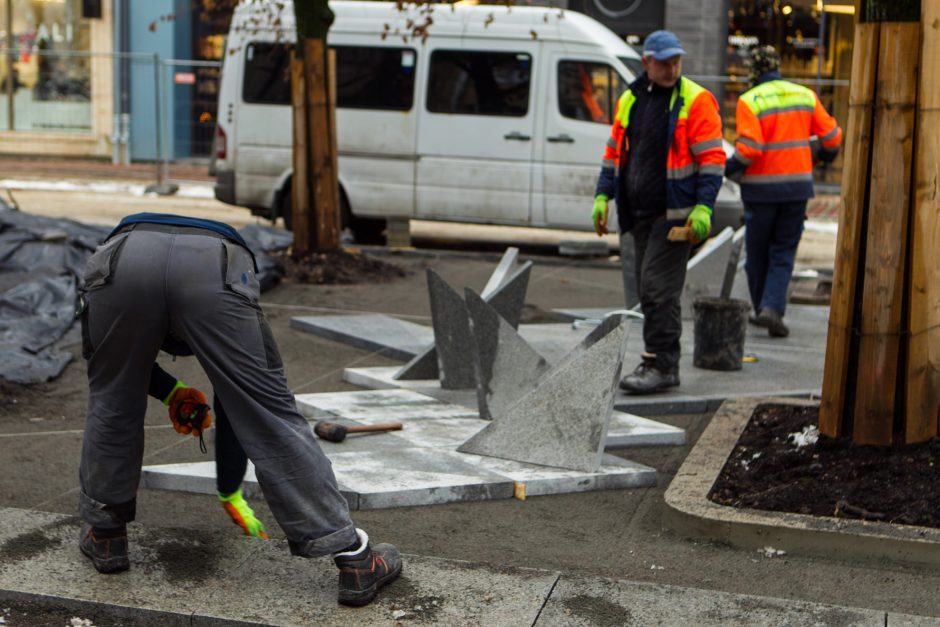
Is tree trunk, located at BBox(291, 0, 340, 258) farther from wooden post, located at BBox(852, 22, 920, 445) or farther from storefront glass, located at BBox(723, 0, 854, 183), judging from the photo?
storefront glass, located at BBox(723, 0, 854, 183)

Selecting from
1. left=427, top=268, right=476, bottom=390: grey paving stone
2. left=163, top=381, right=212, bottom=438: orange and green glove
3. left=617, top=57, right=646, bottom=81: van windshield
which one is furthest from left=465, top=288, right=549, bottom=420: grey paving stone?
left=617, top=57, right=646, bottom=81: van windshield

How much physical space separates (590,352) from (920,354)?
1.24 m

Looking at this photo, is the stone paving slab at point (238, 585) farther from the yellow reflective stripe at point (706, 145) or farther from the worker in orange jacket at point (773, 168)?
the worker in orange jacket at point (773, 168)

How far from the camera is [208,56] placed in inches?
910

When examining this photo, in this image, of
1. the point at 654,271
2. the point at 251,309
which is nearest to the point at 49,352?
the point at 654,271

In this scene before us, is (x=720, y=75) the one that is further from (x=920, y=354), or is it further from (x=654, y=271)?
(x=920, y=354)

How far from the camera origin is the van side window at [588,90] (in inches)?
501

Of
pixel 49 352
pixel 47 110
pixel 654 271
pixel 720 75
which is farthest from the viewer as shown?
pixel 47 110

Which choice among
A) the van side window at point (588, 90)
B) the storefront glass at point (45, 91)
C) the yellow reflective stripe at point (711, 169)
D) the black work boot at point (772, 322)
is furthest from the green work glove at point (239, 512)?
the storefront glass at point (45, 91)

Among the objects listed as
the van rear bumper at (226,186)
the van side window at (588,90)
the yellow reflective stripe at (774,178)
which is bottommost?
the van rear bumper at (226,186)

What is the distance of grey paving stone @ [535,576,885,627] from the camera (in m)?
3.72

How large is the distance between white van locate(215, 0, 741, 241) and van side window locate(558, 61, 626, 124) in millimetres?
11

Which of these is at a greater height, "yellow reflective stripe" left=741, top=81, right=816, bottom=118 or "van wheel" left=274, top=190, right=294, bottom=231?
"yellow reflective stripe" left=741, top=81, right=816, bottom=118

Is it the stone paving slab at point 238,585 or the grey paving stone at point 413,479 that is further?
the grey paving stone at point 413,479
